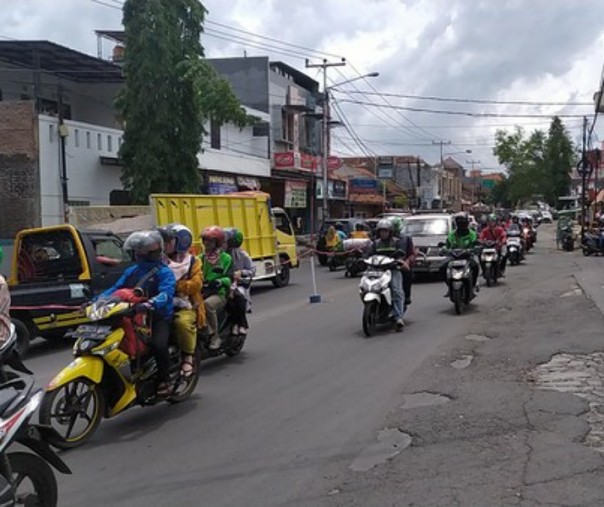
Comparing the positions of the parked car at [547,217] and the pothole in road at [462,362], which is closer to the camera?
the pothole in road at [462,362]

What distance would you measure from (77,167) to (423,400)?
20168 mm

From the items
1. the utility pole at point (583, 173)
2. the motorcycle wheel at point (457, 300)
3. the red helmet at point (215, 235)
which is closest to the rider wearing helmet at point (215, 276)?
the red helmet at point (215, 235)

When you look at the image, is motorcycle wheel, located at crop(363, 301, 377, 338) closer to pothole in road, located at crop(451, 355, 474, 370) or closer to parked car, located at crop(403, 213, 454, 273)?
pothole in road, located at crop(451, 355, 474, 370)

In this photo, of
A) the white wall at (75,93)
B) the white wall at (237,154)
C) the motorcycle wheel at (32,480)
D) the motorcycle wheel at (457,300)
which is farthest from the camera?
the white wall at (237,154)

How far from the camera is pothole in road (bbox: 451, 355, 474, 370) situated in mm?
8852

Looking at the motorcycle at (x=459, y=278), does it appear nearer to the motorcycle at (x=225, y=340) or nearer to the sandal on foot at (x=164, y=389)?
the motorcycle at (x=225, y=340)

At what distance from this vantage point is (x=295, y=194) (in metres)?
43.6

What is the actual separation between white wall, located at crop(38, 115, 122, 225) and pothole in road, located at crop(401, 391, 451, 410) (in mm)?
18841

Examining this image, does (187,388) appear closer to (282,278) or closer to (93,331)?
(93,331)

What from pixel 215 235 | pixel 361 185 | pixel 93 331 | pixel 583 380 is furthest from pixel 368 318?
pixel 361 185

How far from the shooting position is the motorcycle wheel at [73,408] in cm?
600

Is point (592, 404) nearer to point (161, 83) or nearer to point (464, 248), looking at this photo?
point (464, 248)

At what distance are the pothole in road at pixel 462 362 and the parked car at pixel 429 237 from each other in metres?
10.3

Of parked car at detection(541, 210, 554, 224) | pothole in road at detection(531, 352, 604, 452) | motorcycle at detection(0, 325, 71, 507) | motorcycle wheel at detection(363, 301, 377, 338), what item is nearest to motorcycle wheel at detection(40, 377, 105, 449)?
motorcycle at detection(0, 325, 71, 507)
